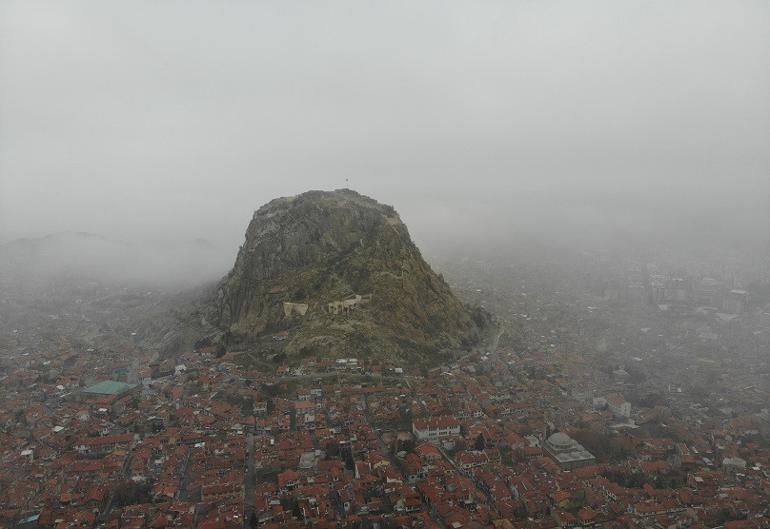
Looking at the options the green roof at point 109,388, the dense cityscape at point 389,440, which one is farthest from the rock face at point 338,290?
the green roof at point 109,388

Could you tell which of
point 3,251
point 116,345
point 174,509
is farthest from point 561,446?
point 3,251

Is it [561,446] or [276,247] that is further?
[276,247]

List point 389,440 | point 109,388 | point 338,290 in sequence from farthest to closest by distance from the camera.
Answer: point 338,290 → point 109,388 → point 389,440

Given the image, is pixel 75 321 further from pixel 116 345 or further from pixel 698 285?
pixel 698 285

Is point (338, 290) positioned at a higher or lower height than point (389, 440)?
higher

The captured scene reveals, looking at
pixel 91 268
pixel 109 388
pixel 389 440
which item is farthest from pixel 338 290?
pixel 91 268

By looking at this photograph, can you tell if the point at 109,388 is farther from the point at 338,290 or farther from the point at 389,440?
the point at 389,440

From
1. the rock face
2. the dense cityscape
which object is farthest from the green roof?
the rock face
